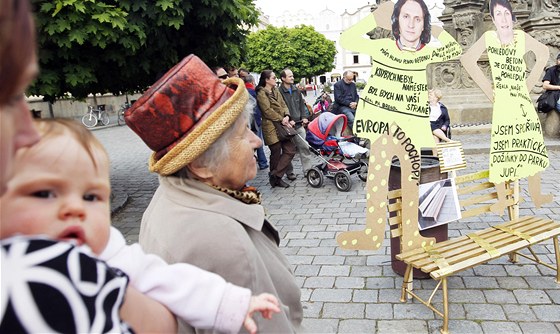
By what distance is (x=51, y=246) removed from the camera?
813mm

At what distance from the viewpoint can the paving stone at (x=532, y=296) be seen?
144 inches

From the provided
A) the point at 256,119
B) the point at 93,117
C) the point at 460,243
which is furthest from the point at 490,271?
the point at 93,117

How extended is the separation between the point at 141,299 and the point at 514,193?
425cm

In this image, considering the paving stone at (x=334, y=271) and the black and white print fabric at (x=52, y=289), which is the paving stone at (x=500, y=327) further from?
the black and white print fabric at (x=52, y=289)

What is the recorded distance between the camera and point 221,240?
→ 1525 millimetres

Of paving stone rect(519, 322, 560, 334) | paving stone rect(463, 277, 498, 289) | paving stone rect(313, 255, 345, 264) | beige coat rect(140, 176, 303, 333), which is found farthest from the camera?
paving stone rect(313, 255, 345, 264)

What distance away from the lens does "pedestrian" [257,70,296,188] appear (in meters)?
8.16

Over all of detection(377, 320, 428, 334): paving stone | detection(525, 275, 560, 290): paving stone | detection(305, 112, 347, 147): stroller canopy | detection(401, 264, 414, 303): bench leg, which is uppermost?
detection(305, 112, 347, 147): stroller canopy

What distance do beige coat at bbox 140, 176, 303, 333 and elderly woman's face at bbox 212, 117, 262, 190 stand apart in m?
0.08

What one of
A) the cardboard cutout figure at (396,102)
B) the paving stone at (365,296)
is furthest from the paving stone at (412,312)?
the cardboard cutout figure at (396,102)

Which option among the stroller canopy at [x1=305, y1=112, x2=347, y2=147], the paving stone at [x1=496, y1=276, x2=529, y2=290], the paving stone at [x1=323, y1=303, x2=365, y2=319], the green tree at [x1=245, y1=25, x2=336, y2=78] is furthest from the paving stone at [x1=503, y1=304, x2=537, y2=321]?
the green tree at [x1=245, y1=25, x2=336, y2=78]

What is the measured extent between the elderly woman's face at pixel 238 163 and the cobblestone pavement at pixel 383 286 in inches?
81.4

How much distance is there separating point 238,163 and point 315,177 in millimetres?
6433

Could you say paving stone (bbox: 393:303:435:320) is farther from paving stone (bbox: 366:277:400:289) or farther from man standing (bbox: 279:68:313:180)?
man standing (bbox: 279:68:313:180)
